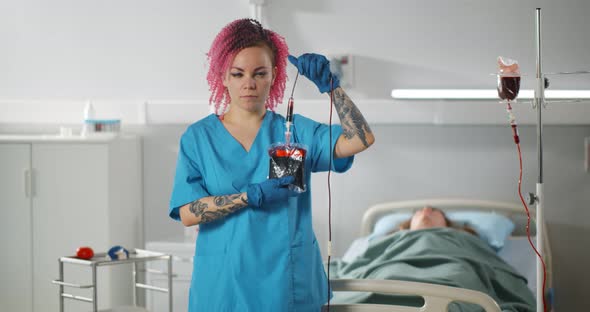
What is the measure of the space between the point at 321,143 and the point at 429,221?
1.99m

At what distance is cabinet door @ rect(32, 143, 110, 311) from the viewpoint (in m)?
4.14

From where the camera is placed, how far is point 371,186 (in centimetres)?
451

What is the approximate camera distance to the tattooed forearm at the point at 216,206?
1996mm

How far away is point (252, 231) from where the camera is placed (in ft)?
6.66

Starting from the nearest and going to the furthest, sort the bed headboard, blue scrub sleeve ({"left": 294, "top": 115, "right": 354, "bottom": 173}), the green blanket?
blue scrub sleeve ({"left": 294, "top": 115, "right": 354, "bottom": 173})
the green blanket
the bed headboard

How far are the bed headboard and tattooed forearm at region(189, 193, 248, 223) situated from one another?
2.43m

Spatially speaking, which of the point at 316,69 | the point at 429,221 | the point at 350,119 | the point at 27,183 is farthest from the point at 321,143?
the point at 27,183

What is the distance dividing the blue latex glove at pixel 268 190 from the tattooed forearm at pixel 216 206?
3 centimetres

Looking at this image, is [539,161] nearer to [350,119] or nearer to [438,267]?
[350,119]

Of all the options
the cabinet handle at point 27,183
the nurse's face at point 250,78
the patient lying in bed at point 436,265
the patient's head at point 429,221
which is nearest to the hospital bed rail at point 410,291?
the patient lying in bed at point 436,265

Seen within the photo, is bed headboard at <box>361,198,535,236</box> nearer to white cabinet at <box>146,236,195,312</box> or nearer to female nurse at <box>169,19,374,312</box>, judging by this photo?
white cabinet at <box>146,236,195,312</box>

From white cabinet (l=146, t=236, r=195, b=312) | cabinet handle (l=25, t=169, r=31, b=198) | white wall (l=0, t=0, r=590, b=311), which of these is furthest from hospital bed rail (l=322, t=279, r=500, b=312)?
cabinet handle (l=25, t=169, r=31, b=198)

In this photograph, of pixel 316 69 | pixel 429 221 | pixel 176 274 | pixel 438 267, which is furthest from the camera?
pixel 176 274

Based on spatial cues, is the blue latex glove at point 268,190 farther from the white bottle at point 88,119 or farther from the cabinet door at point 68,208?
the white bottle at point 88,119
